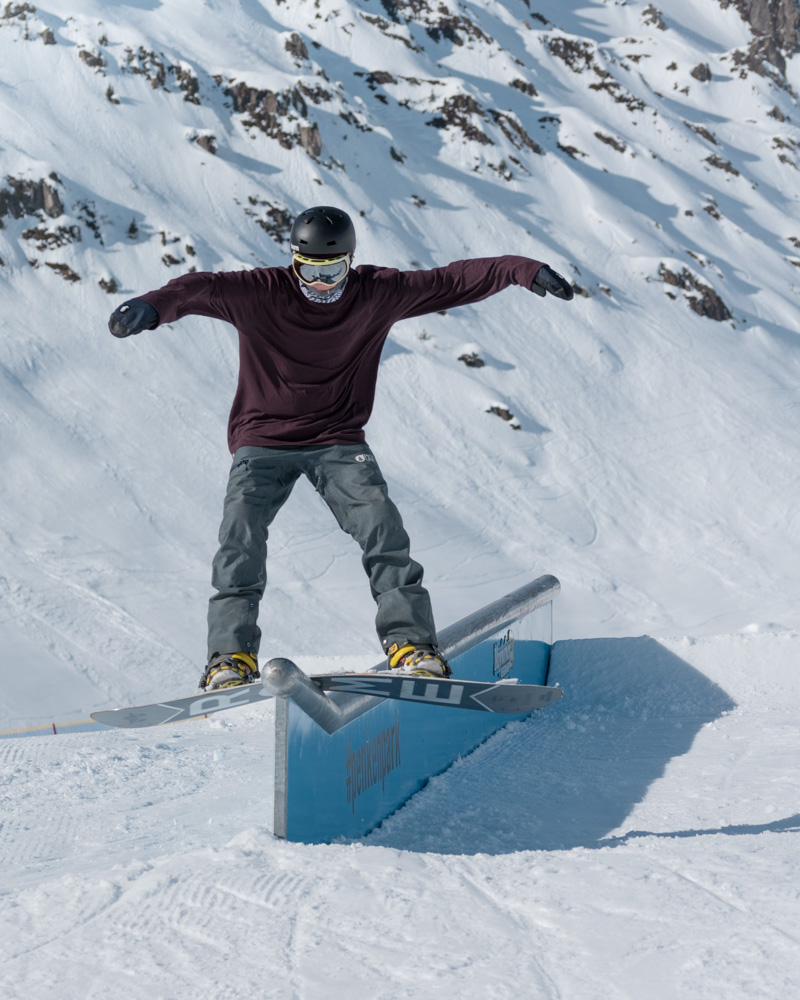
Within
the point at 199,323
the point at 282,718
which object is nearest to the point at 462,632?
the point at 282,718

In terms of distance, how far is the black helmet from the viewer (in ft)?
11.6

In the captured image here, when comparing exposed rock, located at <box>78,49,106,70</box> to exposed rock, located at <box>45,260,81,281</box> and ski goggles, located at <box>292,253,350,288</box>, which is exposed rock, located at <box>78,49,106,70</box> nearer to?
exposed rock, located at <box>45,260,81,281</box>

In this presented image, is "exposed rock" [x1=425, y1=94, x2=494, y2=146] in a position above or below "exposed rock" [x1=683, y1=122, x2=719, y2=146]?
below

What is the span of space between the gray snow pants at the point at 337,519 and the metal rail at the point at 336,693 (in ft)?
0.89

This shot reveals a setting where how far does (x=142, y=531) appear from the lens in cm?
1456

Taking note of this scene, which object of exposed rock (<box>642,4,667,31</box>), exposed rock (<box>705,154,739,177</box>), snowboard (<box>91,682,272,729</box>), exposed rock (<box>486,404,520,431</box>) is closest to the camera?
snowboard (<box>91,682,272,729</box>)

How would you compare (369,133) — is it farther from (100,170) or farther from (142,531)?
(142,531)

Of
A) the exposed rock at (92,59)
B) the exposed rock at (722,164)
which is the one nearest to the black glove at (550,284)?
the exposed rock at (92,59)

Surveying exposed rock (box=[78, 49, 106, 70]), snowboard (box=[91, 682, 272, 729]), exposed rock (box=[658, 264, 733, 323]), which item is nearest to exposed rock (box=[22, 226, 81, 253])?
exposed rock (box=[78, 49, 106, 70])

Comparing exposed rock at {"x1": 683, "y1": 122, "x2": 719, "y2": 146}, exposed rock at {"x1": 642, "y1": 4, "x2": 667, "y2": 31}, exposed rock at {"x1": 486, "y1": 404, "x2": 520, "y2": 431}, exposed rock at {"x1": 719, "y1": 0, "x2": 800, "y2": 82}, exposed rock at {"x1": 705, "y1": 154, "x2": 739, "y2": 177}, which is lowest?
exposed rock at {"x1": 486, "y1": 404, "x2": 520, "y2": 431}

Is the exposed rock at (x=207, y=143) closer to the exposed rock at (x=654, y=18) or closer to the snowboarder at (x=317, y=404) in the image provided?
the snowboarder at (x=317, y=404)

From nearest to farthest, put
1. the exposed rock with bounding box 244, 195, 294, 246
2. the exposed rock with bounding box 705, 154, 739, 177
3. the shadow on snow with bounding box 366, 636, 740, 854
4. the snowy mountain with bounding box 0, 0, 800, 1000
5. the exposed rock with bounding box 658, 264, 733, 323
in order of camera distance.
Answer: the snowy mountain with bounding box 0, 0, 800, 1000 → the shadow on snow with bounding box 366, 636, 740, 854 → the exposed rock with bounding box 244, 195, 294, 246 → the exposed rock with bounding box 658, 264, 733, 323 → the exposed rock with bounding box 705, 154, 739, 177

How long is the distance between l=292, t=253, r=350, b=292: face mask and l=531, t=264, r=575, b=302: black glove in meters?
0.76

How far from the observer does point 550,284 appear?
3508 millimetres
